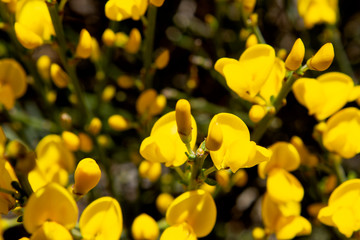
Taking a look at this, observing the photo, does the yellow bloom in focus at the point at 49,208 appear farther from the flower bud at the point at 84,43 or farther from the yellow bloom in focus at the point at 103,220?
the flower bud at the point at 84,43

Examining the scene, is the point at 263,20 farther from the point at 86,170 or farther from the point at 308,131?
the point at 86,170

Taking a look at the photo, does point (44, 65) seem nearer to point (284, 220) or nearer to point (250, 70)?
point (250, 70)

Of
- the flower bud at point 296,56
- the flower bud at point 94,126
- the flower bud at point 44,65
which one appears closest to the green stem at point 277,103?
the flower bud at point 296,56

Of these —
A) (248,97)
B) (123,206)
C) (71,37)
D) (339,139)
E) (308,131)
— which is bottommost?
(123,206)

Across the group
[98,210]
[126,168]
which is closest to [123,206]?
[126,168]

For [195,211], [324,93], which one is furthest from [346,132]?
[195,211]

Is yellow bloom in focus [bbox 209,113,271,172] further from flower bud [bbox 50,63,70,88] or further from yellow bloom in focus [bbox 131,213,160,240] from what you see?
flower bud [bbox 50,63,70,88]
